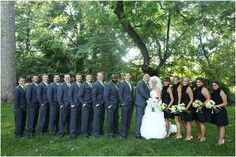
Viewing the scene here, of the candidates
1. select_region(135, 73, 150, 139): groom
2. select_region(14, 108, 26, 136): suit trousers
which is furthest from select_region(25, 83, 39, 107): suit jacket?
select_region(135, 73, 150, 139): groom

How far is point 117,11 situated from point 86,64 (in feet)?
26.6

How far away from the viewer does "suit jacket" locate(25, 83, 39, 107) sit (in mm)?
11633

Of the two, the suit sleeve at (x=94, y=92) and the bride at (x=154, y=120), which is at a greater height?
the suit sleeve at (x=94, y=92)

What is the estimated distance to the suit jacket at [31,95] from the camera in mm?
11633

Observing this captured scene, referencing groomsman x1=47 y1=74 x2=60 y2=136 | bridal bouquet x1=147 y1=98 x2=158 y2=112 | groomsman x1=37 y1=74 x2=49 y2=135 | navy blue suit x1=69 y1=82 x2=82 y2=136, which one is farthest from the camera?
groomsman x1=37 y1=74 x2=49 y2=135

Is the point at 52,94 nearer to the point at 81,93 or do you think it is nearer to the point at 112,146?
the point at 81,93

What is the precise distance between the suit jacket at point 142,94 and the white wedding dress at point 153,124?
0.65 ft

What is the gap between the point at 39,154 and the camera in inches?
376

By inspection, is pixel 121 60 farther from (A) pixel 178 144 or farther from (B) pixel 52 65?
(A) pixel 178 144

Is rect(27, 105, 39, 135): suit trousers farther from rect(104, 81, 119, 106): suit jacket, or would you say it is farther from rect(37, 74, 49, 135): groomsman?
rect(104, 81, 119, 106): suit jacket

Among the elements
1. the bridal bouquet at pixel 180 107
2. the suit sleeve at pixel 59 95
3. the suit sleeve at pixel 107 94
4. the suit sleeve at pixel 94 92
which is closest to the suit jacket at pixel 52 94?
the suit sleeve at pixel 59 95

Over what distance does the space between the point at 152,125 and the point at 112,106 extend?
122 centimetres

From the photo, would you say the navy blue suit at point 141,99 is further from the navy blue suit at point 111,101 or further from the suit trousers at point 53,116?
the suit trousers at point 53,116

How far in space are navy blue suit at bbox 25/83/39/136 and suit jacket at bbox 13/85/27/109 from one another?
5.5 inches
